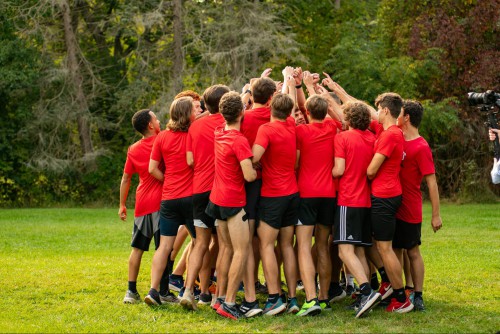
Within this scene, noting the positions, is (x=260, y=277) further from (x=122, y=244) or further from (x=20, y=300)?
(x=122, y=244)

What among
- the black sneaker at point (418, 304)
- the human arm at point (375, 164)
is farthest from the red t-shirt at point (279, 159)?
the black sneaker at point (418, 304)

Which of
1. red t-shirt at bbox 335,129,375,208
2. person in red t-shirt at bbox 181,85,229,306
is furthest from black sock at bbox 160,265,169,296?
red t-shirt at bbox 335,129,375,208

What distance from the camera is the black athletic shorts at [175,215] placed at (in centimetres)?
872

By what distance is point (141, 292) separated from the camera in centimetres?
978

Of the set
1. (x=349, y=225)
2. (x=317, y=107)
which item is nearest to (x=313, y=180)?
(x=349, y=225)

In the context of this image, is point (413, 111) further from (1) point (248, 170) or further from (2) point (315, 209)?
(1) point (248, 170)

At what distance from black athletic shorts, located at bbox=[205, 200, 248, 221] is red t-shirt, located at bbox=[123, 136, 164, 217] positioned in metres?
0.97

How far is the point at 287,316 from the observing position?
8.20 metres

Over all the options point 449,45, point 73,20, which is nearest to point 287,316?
point 449,45

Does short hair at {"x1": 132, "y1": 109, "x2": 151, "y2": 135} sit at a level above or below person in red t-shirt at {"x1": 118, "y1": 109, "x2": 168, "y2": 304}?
above

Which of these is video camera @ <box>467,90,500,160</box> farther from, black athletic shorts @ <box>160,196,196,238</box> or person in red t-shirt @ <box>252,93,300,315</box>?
black athletic shorts @ <box>160,196,196,238</box>

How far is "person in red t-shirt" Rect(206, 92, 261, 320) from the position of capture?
321 inches

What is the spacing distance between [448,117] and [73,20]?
12870mm

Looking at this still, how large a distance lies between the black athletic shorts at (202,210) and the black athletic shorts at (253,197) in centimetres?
47
